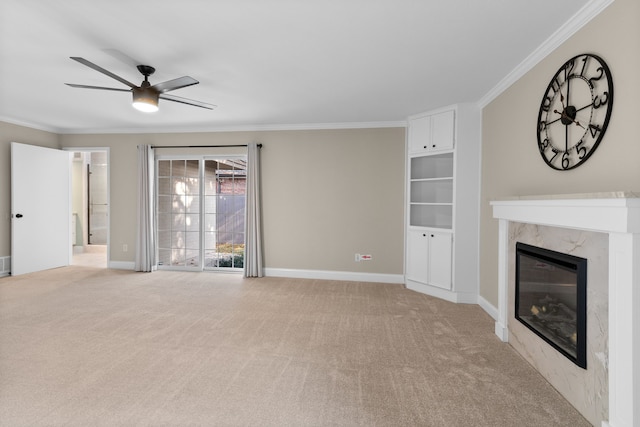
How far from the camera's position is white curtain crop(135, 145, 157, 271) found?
574 cm

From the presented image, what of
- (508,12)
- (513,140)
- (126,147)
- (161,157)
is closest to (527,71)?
(513,140)

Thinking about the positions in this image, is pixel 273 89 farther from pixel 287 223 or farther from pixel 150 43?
pixel 287 223

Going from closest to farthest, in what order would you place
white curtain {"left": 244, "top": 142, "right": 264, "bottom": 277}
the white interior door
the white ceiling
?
1. the white ceiling
2. the white interior door
3. white curtain {"left": 244, "top": 142, "right": 264, "bottom": 277}

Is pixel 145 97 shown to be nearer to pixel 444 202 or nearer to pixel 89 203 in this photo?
pixel 444 202

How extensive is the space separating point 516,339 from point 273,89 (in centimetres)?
350

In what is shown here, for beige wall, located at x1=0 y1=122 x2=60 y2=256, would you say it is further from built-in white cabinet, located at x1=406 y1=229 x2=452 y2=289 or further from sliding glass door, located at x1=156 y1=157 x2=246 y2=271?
built-in white cabinet, located at x1=406 y1=229 x2=452 y2=289

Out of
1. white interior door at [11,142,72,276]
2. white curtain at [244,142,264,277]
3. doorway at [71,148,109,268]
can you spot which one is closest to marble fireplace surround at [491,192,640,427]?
white curtain at [244,142,264,277]

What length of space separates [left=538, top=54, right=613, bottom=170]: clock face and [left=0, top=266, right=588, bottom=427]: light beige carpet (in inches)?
64.9

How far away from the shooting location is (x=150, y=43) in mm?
2672

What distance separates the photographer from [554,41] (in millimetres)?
2514

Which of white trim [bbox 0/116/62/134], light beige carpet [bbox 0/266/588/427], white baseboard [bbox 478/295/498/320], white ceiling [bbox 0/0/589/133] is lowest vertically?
light beige carpet [bbox 0/266/588/427]

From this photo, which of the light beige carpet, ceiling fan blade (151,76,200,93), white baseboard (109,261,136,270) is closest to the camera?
the light beige carpet

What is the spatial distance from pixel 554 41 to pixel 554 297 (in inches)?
76.7

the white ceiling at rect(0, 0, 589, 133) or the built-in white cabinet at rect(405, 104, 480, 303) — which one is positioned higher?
the white ceiling at rect(0, 0, 589, 133)
